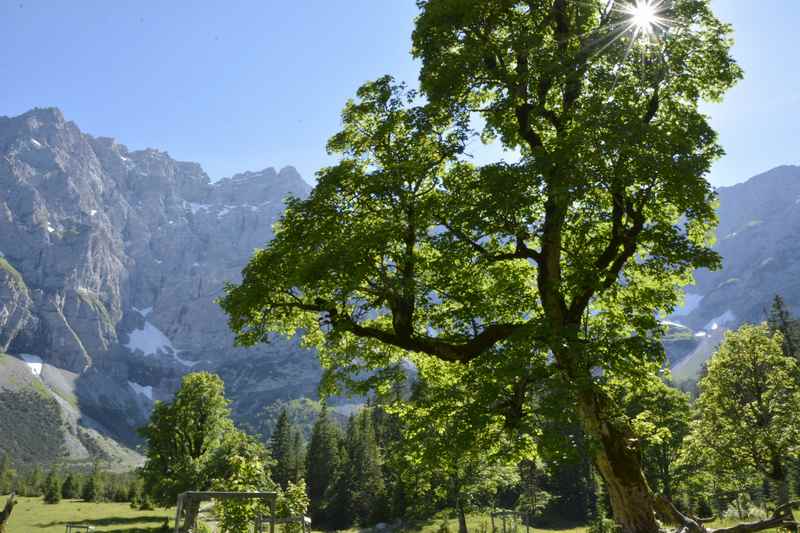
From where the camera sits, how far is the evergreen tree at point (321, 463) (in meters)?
95.2

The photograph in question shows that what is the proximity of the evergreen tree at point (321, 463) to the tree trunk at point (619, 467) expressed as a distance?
274 feet

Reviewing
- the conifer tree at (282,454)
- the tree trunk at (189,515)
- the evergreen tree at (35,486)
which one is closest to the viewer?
the tree trunk at (189,515)

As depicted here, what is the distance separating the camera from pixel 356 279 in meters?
13.8

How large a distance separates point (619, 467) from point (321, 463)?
9368 centimetres

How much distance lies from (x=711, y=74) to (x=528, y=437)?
10.9m

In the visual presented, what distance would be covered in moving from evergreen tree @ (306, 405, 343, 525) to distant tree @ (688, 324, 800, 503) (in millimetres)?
66845

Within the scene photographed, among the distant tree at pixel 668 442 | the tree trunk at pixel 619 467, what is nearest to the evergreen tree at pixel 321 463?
the distant tree at pixel 668 442

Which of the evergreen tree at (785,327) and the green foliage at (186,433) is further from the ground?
the evergreen tree at (785,327)

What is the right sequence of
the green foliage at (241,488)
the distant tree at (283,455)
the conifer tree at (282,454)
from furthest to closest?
the conifer tree at (282,454), the distant tree at (283,455), the green foliage at (241,488)

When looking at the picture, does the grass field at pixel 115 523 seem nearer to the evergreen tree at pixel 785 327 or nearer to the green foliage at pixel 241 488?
the green foliage at pixel 241 488

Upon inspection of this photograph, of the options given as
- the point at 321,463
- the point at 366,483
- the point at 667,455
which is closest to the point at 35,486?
the point at 321,463

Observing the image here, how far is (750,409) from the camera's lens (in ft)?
114

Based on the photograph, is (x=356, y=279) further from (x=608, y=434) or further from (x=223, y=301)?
(x=608, y=434)

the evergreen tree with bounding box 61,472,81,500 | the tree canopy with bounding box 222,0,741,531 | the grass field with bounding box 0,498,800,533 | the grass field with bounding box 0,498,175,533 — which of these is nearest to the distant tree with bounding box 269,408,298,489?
the grass field with bounding box 0,498,175,533
